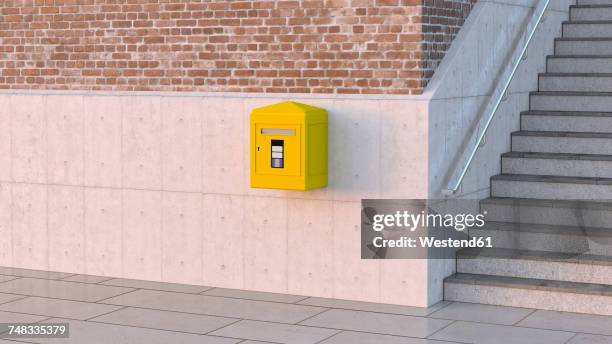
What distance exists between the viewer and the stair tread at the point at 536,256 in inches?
339

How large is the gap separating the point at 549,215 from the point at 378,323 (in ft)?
6.61

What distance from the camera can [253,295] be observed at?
9234 millimetres

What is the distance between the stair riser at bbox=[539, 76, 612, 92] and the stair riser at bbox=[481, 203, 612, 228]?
1.85 meters

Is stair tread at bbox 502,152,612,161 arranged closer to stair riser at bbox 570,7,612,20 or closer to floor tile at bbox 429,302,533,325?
floor tile at bbox 429,302,533,325

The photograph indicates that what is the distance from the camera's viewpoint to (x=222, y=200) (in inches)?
373

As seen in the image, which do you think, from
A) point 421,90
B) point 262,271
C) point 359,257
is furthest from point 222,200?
point 421,90

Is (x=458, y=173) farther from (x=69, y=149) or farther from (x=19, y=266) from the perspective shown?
(x=19, y=266)

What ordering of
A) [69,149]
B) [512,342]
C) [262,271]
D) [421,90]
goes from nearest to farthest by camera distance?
[512,342] → [421,90] → [262,271] → [69,149]

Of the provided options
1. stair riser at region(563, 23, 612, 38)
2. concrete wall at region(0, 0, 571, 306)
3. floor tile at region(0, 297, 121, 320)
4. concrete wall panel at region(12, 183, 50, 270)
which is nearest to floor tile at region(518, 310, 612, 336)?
concrete wall at region(0, 0, 571, 306)

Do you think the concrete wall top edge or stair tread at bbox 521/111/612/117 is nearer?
the concrete wall top edge

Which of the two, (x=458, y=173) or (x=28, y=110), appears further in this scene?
(x=28, y=110)

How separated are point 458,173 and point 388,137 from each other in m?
0.71

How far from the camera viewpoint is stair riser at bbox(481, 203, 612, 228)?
9.10 meters

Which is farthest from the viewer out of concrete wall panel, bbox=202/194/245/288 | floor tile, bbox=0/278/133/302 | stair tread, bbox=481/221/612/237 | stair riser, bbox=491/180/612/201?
concrete wall panel, bbox=202/194/245/288
